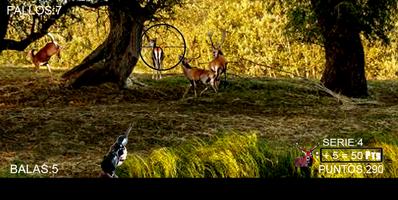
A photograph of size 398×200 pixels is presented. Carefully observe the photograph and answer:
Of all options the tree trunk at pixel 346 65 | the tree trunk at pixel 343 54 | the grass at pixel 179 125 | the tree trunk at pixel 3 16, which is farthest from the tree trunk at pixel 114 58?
the tree trunk at pixel 3 16

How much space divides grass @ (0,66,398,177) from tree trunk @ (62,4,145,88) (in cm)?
24

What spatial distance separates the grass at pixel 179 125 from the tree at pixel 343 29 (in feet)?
2.32

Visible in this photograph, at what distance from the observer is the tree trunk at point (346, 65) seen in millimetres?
12141

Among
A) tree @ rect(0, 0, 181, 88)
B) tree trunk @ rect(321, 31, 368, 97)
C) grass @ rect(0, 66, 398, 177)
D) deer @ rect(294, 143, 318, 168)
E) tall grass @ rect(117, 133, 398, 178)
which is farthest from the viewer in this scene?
tree trunk @ rect(321, 31, 368, 97)

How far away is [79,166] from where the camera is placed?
229 inches

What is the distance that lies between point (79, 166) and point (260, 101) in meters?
4.59

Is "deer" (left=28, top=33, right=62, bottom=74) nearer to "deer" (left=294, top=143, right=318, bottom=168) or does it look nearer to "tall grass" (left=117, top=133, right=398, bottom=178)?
"tall grass" (left=117, top=133, right=398, bottom=178)

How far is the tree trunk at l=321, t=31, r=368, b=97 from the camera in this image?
39.8 feet

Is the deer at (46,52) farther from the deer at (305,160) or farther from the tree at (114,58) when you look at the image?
the deer at (305,160)

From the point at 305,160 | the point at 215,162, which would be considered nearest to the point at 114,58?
the point at 215,162

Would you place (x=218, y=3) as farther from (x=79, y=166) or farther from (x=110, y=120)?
(x=79, y=166)

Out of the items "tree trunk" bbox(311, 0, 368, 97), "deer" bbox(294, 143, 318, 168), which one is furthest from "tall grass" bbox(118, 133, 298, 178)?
"tree trunk" bbox(311, 0, 368, 97)

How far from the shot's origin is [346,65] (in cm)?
1245
